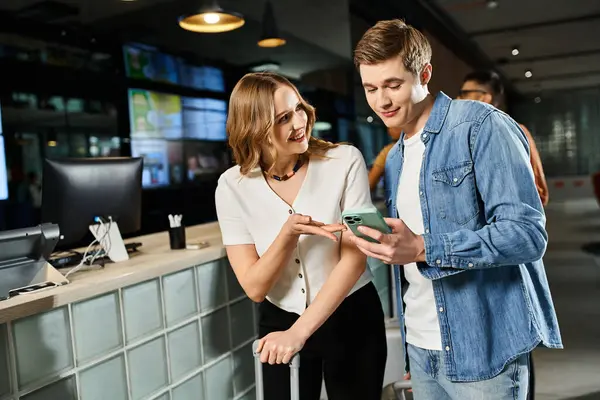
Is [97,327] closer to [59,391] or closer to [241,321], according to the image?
[59,391]

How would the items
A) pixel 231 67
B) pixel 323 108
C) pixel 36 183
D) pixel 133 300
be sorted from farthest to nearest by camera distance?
pixel 323 108 < pixel 231 67 < pixel 36 183 < pixel 133 300

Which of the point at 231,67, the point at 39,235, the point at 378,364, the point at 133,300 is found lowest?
the point at 378,364

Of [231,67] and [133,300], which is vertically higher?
[231,67]

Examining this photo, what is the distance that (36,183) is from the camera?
314cm

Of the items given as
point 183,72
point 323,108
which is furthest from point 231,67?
point 323,108

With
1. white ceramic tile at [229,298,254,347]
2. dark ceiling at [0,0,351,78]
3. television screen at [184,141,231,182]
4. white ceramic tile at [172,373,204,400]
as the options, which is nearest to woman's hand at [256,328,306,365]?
white ceramic tile at [172,373,204,400]

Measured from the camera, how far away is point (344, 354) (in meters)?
1.48

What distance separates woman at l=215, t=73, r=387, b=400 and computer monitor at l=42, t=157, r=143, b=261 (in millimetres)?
596

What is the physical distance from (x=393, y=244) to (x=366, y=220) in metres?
0.08

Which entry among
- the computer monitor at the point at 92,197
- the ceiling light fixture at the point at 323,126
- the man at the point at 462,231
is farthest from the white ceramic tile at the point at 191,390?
the ceiling light fixture at the point at 323,126

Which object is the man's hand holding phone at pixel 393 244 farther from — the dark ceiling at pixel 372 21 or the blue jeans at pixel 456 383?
the dark ceiling at pixel 372 21

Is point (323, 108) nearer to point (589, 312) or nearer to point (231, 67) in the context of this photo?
point (231, 67)

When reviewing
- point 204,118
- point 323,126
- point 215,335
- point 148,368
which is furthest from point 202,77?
point 148,368

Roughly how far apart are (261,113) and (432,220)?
22.4 inches
